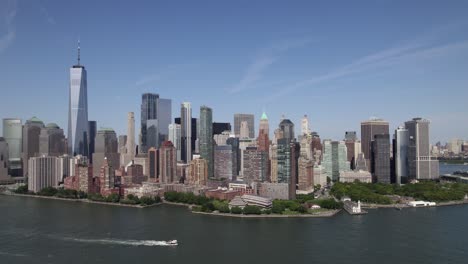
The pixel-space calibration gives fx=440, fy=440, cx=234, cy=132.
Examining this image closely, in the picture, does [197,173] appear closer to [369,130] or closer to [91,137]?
[369,130]

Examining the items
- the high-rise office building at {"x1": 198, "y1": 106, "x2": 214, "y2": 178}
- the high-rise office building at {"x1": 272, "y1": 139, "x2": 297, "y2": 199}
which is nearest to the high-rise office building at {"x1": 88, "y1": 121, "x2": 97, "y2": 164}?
the high-rise office building at {"x1": 198, "y1": 106, "x2": 214, "y2": 178}

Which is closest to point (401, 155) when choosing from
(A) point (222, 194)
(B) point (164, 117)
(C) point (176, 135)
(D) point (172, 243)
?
(A) point (222, 194)

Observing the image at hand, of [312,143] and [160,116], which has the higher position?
[160,116]

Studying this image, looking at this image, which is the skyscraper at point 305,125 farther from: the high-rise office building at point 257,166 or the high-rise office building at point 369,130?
the high-rise office building at point 257,166

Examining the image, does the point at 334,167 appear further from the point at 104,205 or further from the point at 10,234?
the point at 10,234

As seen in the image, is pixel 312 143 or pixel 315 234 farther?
pixel 312 143

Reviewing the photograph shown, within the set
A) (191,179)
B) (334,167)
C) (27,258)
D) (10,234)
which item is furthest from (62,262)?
(334,167)

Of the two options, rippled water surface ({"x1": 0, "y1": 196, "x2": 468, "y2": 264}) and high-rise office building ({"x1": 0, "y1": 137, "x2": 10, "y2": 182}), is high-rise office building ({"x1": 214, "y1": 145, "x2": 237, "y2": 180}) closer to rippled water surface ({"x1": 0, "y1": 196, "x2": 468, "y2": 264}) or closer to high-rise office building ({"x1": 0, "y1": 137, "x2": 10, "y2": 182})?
rippled water surface ({"x1": 0, "y1": 196, "x2": 468, "y2": 264})
